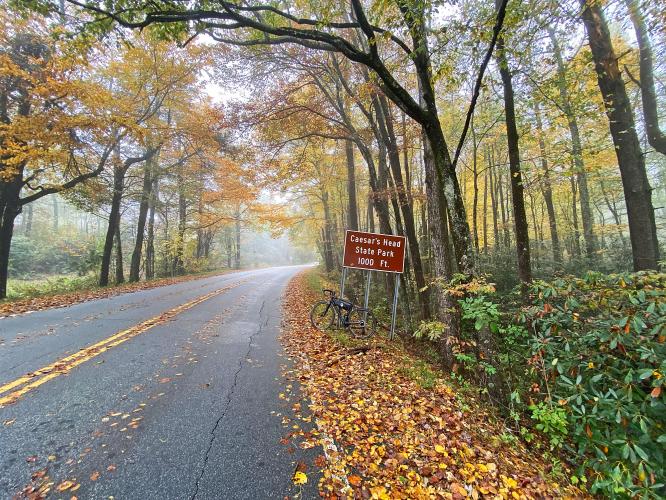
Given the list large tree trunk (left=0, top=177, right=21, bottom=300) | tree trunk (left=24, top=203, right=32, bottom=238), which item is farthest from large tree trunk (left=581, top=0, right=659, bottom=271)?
tree trunk (left=24, top=203, right=32, bottom=238)

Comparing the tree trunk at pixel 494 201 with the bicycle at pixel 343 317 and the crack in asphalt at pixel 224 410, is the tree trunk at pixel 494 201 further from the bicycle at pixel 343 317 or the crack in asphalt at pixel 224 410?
the crack in asphalt at pixel 224 410

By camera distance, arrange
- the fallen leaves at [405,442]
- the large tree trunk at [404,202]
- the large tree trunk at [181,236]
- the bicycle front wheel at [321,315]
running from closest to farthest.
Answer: the fallen leaves at [405,442], the bicycle front wheel at [321,315], the large tree trunk at [404,202], the large tree trunk at [181,236]

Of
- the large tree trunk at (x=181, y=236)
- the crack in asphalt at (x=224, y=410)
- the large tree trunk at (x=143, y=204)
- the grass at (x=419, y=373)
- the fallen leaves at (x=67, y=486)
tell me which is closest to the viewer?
the fallen leaves at (x=67, y=486)

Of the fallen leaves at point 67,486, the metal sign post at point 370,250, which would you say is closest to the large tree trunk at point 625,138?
the metal sign post at point 370,250

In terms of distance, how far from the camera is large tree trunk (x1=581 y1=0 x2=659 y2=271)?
6.14m

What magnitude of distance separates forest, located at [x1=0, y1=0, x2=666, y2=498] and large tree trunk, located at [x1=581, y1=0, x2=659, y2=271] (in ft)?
0.13

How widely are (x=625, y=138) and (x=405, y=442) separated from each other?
7776 mm

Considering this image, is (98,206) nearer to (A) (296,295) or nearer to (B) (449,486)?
(A) (296,295)

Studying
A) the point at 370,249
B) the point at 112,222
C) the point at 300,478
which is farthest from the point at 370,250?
the point at 112,222

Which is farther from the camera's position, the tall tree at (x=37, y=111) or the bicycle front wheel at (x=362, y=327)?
the tall tree at (x=37, y=111)

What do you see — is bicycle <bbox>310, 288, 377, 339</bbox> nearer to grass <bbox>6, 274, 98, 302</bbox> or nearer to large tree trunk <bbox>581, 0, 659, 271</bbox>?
large tree trunk <bbox>581, 0, 659, 271</bbox>

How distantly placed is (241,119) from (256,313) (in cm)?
607

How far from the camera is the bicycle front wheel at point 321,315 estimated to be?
25.1ft

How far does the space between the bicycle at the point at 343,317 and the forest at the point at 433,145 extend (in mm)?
1335
